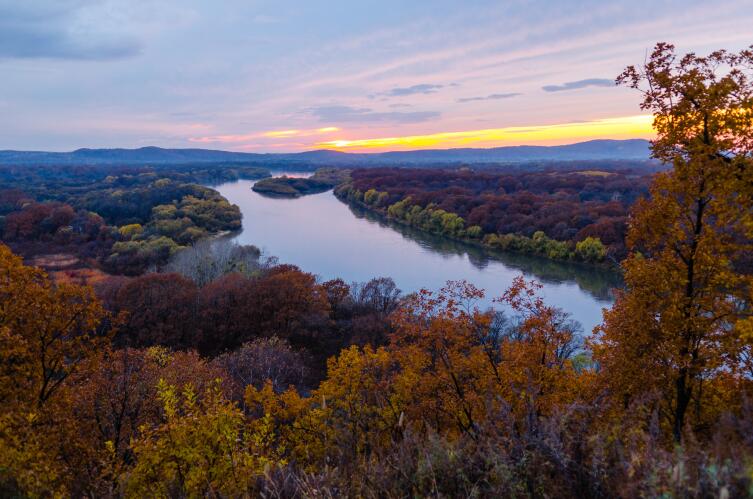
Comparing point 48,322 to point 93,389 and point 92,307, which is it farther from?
point 93,389

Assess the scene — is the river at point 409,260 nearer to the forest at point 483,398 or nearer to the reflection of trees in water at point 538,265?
the reflection of trees in water at point 538,265

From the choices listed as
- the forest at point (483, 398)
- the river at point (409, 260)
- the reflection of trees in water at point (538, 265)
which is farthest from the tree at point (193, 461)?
the reflection of trees in water at point (538, 265)

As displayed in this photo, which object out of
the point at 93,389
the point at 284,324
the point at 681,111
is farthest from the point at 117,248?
the point at 681,111

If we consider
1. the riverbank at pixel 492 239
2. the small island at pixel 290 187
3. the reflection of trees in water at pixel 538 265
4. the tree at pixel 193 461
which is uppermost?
the small island at pixel 290 187

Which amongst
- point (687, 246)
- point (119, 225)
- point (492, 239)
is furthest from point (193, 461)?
point (119, 225)

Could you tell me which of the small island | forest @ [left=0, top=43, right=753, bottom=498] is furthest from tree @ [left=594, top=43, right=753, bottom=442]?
the small island

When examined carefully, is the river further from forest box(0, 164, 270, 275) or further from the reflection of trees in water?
forest box(0, 164, 270, 275)

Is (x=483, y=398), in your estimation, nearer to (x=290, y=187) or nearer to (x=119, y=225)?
(x=119, y=225)
